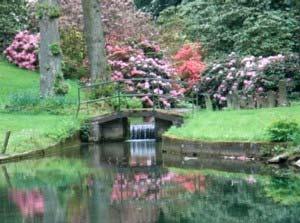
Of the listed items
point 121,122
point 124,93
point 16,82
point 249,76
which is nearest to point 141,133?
point 121,122

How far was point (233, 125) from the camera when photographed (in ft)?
→ 75.9

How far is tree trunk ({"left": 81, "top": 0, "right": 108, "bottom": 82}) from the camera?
30.2 meters

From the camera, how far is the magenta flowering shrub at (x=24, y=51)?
40594 millimetres

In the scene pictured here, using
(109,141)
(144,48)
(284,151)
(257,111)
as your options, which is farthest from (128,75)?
(284,151)

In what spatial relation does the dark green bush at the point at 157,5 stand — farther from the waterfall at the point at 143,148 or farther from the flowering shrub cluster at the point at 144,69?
the waterfall at the point at 143,148

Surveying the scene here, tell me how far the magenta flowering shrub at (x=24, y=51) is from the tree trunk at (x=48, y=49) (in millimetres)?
10615

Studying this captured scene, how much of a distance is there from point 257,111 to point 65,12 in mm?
17074

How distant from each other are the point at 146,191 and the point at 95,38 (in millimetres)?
14945

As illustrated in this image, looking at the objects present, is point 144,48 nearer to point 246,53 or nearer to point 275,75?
point 246,53

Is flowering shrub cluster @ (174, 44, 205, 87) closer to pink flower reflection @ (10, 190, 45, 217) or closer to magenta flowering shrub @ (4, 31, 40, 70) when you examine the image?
magenta flowering shrub @ (4, 31, 40, 70)

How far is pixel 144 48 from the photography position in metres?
37.8

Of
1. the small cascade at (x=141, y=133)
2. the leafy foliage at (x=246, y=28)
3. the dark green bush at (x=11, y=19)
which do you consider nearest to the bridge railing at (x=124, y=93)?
the small cascade at (x=141, y=133)

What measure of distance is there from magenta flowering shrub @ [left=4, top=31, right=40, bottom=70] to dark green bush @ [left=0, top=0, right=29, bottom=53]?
0.65m

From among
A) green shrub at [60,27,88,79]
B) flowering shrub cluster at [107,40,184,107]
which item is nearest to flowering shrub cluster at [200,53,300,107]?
flowering shrub cluster at [107,40,184,107]
